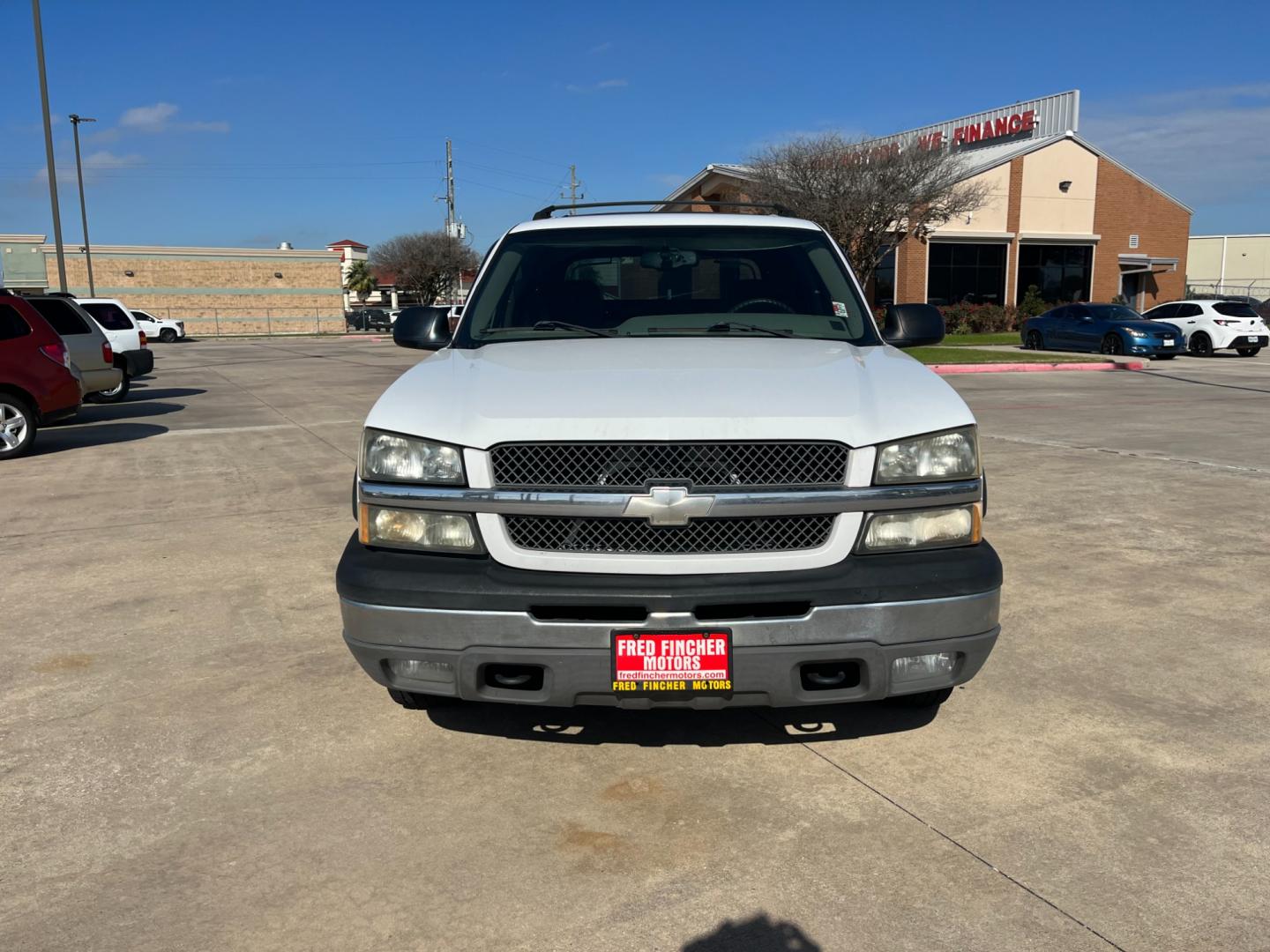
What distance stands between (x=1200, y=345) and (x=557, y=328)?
28871 mm

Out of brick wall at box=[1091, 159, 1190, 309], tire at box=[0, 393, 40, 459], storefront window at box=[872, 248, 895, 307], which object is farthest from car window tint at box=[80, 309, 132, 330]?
brick wall at box=[1091, 159, 1190, 309]

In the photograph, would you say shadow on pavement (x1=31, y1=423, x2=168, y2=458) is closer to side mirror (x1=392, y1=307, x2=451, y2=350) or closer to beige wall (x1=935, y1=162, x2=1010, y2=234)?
side mirror (x1=392, y1=307, x2=451, y2=350)

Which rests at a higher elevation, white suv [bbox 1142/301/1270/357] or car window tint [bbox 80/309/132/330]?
car window tint [bbox 80/309/132/330]

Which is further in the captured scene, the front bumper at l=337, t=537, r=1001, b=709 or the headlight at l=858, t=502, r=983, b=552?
the headlight at l=858, t=502, r=983, b=552

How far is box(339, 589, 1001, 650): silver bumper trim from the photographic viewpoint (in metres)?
3.00

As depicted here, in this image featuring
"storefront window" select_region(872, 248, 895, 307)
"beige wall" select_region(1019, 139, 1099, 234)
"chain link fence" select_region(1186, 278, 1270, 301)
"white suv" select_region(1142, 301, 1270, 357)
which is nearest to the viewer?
"white suv" select_region(1142, 301, 1270, 357)

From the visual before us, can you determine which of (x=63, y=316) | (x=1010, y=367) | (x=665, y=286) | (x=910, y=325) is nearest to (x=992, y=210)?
(x=1010, y=367)

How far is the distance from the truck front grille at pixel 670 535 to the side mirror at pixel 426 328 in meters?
1.76

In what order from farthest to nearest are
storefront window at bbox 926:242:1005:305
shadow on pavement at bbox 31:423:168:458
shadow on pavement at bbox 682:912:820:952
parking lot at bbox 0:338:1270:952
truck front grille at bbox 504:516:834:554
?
storefront window at bbox 926:242:1005:305 < shadow on pavement at bbox 31:423:168:458 < truck front grille at bbox 504:516:834:554 < parking lot at bbox 0:338:1270:952 < shadow on pavement at bbox 682:912:820:952

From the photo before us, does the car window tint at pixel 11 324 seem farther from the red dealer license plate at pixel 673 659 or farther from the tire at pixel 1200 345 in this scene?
the tire at pixel 1200 345

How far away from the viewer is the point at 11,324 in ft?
36.8

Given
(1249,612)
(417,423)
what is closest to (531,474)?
(417,423)

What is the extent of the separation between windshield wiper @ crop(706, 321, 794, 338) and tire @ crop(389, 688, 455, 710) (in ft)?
6.03

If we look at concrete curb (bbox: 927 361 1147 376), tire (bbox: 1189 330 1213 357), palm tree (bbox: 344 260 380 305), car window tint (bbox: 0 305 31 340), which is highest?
palm tree (bbox: 344 260 380 305)
